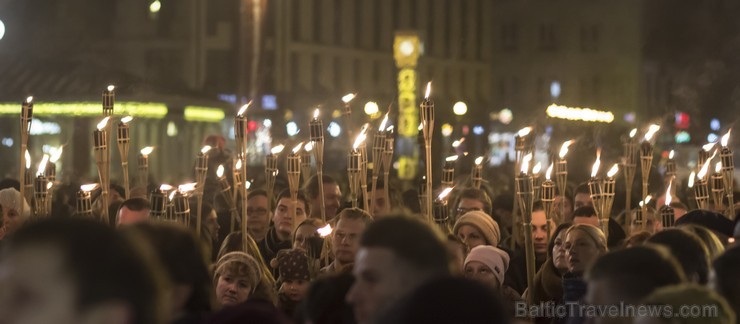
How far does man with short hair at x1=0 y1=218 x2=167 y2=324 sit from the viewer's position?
312 cm

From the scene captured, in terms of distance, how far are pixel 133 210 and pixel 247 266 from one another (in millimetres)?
1774

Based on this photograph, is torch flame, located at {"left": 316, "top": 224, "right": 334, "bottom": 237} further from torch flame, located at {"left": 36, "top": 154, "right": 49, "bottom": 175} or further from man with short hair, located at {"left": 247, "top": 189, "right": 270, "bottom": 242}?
man with short hair, located at {"left": 247, "top": 189, "right": 270, "bottom": 242}

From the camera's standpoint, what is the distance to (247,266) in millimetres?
7164

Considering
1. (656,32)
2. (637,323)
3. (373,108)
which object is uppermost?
(656,32)

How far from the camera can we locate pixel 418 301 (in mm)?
3498

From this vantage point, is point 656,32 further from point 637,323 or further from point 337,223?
point 637,323

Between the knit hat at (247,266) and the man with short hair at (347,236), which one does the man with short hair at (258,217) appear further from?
the knit hat at (247,266)

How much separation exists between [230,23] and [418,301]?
53.0 meters

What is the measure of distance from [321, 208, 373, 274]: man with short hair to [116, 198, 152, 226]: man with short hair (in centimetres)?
127

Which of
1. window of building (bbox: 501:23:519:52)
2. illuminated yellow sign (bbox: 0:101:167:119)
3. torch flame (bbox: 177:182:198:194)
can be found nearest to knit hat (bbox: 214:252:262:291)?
torch flame (bbox: 177:182:198:194)

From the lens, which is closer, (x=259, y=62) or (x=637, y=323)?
(x=637, y=323)

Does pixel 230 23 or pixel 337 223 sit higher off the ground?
pixel 230 23

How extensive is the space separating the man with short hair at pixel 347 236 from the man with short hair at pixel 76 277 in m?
4.40

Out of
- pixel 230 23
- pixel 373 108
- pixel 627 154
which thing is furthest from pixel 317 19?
pixel 627 154
